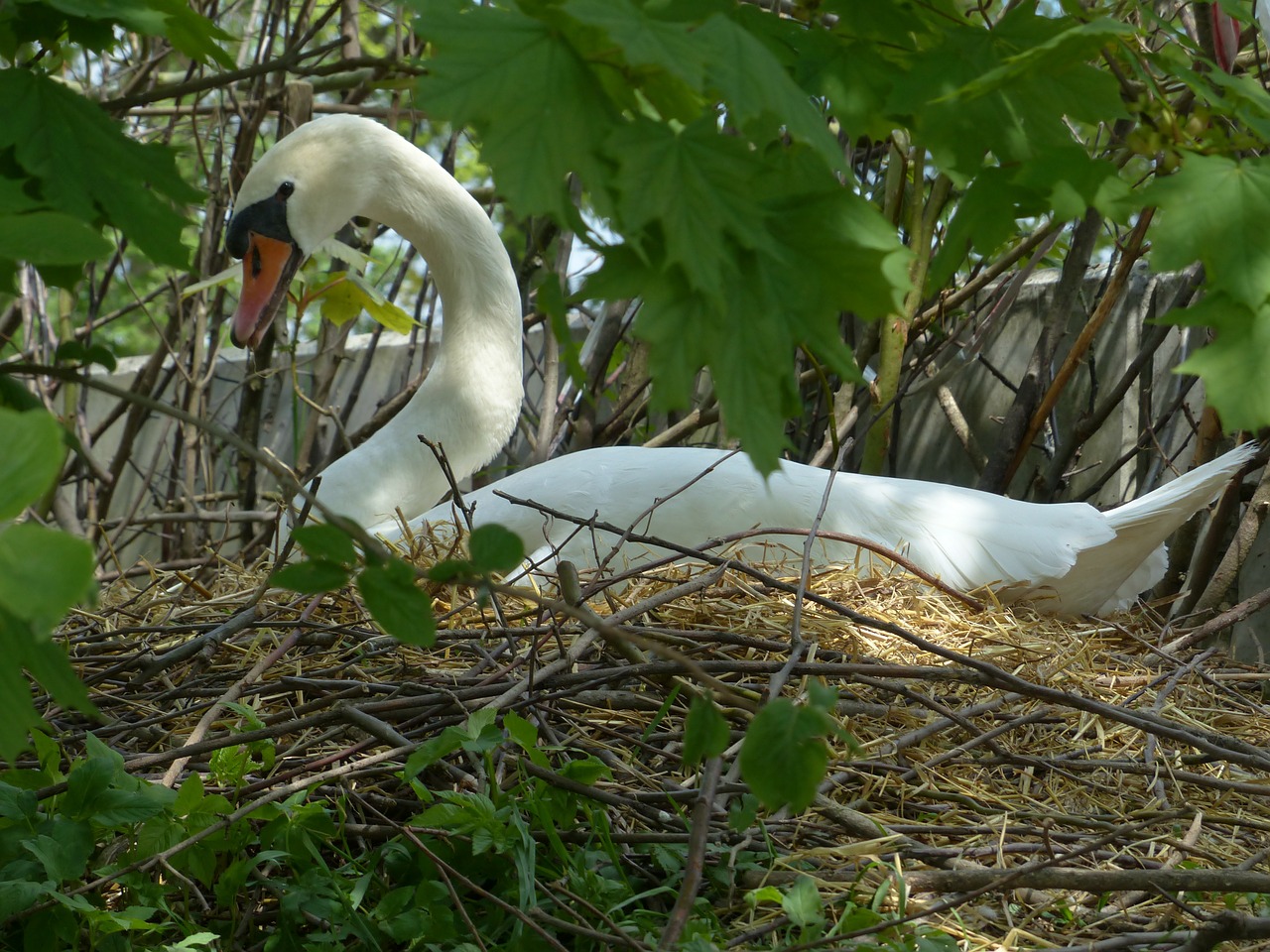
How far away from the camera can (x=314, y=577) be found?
96 centimetres

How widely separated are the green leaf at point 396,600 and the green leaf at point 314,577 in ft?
0.06

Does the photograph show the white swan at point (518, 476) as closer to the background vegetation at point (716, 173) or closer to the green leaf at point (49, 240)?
the background vegetation at point (716, 173)

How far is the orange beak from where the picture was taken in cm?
314

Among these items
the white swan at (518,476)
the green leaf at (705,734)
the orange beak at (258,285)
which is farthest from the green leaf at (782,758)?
the orange beak at (258,285)

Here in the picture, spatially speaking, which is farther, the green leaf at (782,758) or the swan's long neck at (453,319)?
the swan's long neck at (453,319)

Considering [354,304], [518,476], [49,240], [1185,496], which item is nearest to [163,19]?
[49,240]

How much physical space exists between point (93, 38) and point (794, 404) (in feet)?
2.83

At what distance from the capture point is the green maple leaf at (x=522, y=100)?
888 mm

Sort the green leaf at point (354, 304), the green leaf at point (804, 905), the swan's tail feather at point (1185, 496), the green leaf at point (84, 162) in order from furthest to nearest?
the green leaf at point (354, 304)
the swan's tail feather at point (1185, 496)
the green leaf at point (804, 905)
the green leaf at point (84, 162)

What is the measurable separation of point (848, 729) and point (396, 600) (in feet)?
3.94

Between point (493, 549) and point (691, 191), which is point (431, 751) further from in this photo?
point (691, 191)

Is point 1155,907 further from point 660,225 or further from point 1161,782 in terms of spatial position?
point 660,225

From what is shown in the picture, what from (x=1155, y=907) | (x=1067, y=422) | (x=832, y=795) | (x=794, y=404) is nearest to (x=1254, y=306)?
(x=794, y=404)

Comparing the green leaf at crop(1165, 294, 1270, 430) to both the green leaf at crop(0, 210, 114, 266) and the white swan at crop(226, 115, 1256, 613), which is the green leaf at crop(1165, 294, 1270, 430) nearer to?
the green leaf at crop(0, 210, 114, 266)
